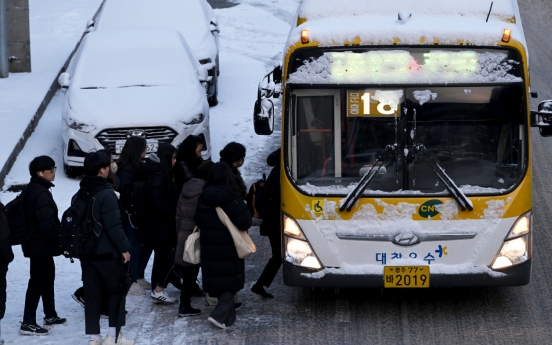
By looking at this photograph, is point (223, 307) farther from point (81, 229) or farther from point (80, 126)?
point (80, 126)

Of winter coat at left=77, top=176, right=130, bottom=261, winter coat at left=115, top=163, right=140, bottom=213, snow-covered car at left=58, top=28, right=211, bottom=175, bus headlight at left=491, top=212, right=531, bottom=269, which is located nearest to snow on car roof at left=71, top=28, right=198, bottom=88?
snow-covered car at left=58, top=28, right=211, bottom=175

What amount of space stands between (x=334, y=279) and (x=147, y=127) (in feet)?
17.7

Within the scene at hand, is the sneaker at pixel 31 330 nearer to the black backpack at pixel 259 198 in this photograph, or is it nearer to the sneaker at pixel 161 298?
the sneaker at pixel 161 298

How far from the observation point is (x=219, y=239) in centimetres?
823

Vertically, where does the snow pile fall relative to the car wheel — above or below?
above

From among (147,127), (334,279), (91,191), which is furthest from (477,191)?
(147,127)

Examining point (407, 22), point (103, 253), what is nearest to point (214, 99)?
point (407, 22)

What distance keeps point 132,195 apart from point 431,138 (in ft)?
9.01

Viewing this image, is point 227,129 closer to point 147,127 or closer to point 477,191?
point 147,127

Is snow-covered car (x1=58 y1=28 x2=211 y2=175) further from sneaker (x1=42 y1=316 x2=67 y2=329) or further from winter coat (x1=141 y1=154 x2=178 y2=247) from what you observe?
sneaker (x1=42 y1=316 x2=67 y2=329)

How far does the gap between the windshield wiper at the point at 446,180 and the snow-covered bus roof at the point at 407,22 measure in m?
0.92

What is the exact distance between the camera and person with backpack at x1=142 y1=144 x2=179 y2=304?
882 centimetres

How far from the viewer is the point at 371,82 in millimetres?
8305

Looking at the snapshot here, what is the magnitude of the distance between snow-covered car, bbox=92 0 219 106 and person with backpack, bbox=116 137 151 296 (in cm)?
711
